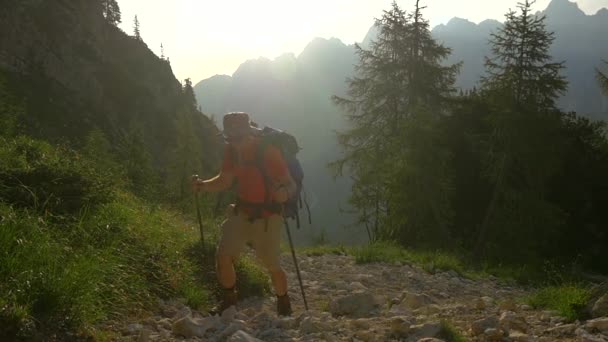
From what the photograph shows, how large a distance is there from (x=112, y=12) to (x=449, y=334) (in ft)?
338

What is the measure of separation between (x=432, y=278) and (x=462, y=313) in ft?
16.4

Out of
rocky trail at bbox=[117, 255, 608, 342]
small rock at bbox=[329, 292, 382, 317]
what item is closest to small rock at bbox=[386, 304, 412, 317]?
rocky trail at bbox=[117, 255, 608, 342]

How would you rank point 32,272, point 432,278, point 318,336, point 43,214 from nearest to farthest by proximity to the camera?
point 32,272 < point 318,336 < point 43,214 < point 432,278

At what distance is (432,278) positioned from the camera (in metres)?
10.5

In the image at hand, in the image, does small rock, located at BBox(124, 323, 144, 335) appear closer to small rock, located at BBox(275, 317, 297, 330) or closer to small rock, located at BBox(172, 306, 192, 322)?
small rock, located at BBox(172, 306, 192, 322)

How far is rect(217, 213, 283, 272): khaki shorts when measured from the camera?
17.4 feet

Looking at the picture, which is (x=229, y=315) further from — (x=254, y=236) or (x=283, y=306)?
(x=254, y=236)

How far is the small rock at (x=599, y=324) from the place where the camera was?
425cm

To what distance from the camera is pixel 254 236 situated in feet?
17.5

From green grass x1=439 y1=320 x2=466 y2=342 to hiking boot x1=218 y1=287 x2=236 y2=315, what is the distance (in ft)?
7.45

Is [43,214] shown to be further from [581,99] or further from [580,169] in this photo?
[581,99]

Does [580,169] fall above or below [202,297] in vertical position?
above

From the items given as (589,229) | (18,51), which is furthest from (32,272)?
(18,51)

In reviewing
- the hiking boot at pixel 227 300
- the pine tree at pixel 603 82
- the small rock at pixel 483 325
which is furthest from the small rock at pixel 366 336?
the pine tree at pixel 603 82
